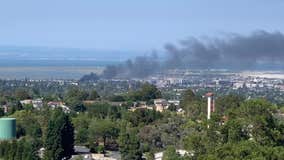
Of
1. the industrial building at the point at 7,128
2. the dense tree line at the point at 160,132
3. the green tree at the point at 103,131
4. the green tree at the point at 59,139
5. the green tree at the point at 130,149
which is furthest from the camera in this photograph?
the green tree at the point at 103,131

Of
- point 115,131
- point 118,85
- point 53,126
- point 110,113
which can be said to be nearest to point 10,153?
point 53,126

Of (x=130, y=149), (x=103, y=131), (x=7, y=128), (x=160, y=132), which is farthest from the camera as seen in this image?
(x=103, y=131)

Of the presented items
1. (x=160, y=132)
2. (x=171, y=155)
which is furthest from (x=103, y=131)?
(x=171, y=155)

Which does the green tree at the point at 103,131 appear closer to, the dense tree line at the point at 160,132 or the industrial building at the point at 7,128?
the dense tree line at the point at 160,132

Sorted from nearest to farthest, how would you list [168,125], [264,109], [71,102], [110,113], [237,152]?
1. [237,152]
2. [264,109]
3. [168,125]
4. [110,113]
5. [71,102]

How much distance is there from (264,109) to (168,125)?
31.7 feet

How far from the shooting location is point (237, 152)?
2131cm

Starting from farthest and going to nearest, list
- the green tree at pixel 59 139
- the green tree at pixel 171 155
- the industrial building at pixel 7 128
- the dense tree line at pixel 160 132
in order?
the industrial building at pixel 7 128, the green tree at pixel 59 139, the green tree at pixel 171 155, the dense tree line at pixel 160 132

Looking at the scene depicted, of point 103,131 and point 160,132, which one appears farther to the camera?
point 103,131

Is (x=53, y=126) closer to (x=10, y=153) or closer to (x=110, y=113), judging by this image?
(x=10, y=153)

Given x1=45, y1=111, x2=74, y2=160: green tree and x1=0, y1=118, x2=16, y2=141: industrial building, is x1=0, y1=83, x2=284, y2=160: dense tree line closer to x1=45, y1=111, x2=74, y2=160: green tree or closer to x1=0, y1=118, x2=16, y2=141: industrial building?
x1=45, y1=111, x2=74, y2=160: green tree

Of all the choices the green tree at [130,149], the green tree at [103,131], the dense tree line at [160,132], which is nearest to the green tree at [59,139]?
the dense tree line at [160,132]

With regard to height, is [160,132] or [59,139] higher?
[59,139]

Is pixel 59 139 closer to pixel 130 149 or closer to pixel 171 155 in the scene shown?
pixel 130 149
